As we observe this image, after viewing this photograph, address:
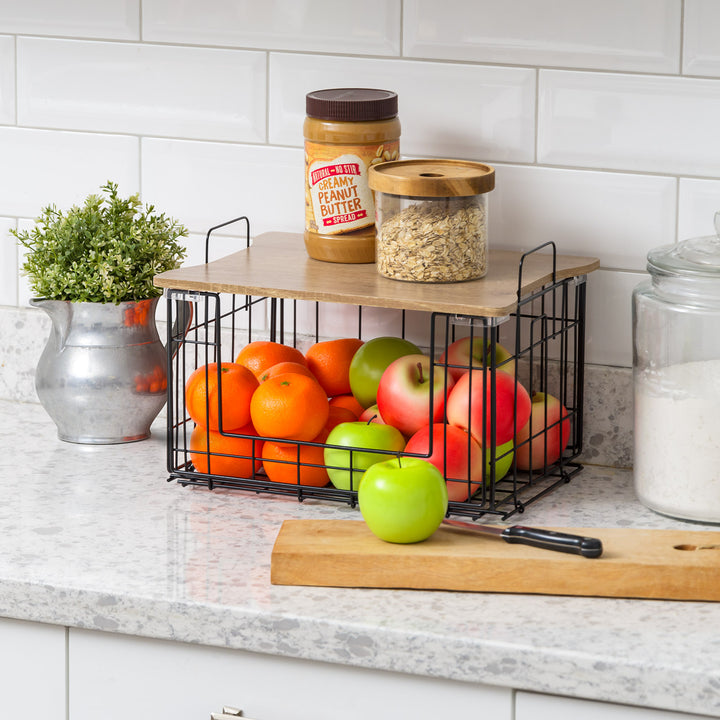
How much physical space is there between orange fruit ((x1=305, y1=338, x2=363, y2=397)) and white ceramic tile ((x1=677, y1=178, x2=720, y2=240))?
0.42 metres

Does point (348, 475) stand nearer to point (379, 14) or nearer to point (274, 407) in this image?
point (274, 407)

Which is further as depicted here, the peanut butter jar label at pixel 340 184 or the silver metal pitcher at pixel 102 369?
the silver metal pitcher at pixel 102 369

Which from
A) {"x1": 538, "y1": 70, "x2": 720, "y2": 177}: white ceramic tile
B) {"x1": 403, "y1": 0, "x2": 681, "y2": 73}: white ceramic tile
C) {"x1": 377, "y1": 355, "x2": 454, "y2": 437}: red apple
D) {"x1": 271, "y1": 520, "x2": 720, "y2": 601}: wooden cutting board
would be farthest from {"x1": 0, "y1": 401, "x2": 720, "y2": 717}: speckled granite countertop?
{"x1": 403, "y1": 0, "x2": 681, "y2": 73}: white ceramic tile

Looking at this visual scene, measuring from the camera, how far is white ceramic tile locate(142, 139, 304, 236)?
159 cm

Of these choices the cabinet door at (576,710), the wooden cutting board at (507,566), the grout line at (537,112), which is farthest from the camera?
the grout line at (537,112)

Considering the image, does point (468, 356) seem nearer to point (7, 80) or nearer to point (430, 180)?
point (430, 180)

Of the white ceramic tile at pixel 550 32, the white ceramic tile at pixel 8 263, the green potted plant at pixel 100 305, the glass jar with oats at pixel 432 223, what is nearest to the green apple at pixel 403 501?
the glass jar with oats at pixel 432 223

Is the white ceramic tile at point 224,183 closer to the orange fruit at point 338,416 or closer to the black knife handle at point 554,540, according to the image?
the orange fruit at point 338,416

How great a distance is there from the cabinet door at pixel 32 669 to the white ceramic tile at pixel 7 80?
2.66 feet

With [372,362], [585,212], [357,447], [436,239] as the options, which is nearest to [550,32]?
[585,212]

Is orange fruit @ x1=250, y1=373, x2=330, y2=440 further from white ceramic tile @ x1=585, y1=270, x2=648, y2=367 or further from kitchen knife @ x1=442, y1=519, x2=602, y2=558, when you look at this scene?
white ceramic tile @ x1=585, y1=270, x2=648, y2=367

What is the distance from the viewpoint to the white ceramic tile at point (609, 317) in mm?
1456

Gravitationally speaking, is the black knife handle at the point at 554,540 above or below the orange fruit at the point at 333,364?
below

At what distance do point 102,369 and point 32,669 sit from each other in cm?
43
